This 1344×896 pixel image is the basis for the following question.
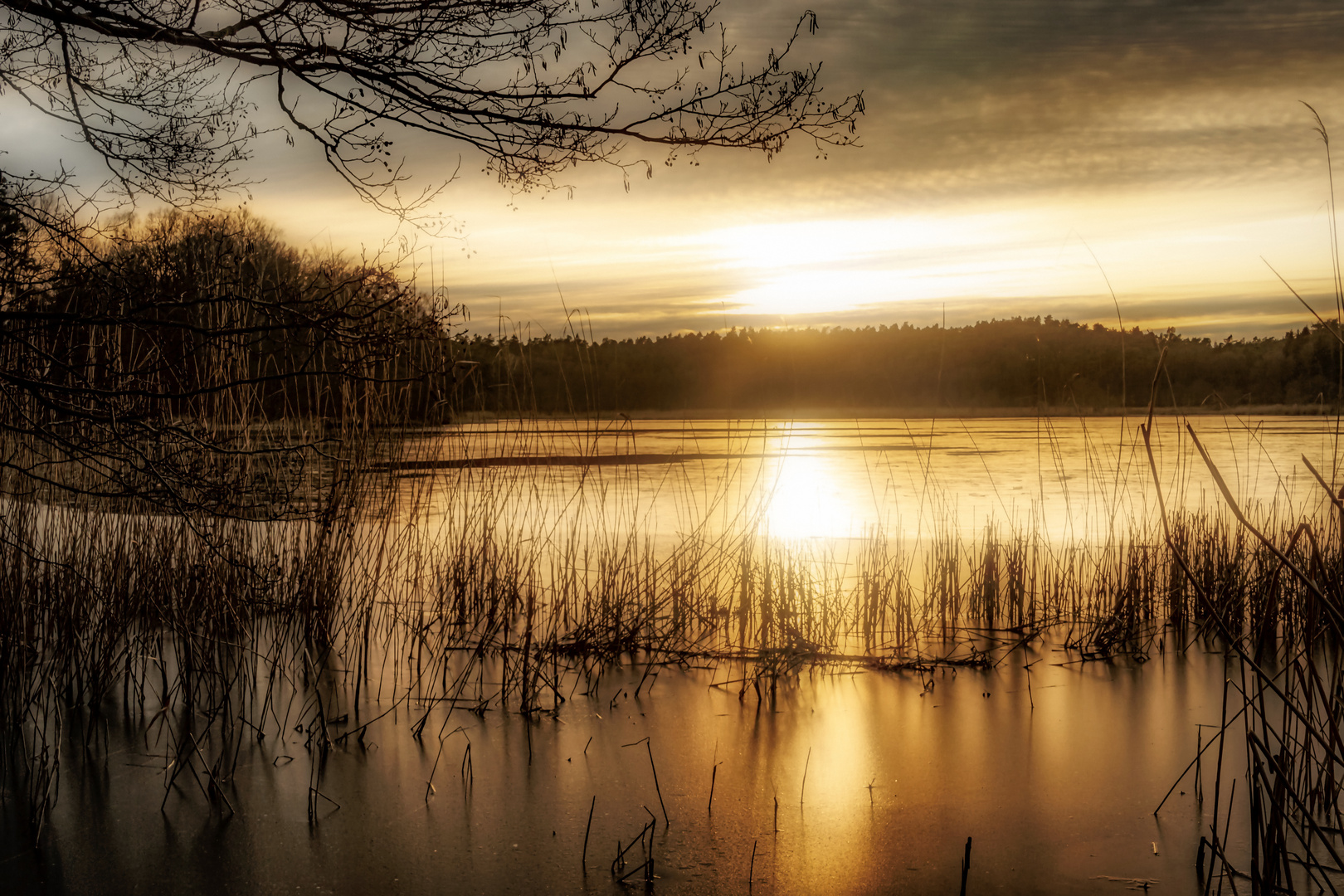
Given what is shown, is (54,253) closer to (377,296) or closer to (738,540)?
(377,296)

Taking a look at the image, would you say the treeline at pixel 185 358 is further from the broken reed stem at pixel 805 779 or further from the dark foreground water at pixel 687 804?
the broken reed stem at pixel 805 779

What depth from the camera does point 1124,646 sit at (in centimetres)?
446

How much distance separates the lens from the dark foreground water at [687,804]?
2271 millimetres

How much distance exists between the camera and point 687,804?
2678 mm

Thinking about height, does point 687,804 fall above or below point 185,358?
below

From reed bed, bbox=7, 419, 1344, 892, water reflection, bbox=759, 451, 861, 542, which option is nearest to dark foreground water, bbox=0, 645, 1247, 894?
reed bed, bbox=7, 419, 1344, 892

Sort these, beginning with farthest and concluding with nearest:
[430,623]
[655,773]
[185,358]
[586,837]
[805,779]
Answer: [430,623], [185,358], [805,779], [655,773], [586,837]

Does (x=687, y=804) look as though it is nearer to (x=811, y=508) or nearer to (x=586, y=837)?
(x=586, y=837)

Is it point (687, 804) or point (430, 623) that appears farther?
point (430, 623)

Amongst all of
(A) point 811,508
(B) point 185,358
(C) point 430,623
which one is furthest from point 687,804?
(A) point 811,508

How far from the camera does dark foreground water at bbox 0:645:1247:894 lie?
227cm

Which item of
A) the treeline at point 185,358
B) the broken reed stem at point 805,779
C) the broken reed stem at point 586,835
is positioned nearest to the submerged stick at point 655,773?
the broken reed stem at point 586,835

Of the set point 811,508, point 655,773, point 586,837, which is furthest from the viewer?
point 811,508

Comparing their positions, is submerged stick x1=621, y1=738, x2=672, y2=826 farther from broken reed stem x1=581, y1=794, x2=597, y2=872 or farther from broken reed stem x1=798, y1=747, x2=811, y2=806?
broken reed stem x1=798, y1=747, x2=811, y2=806
